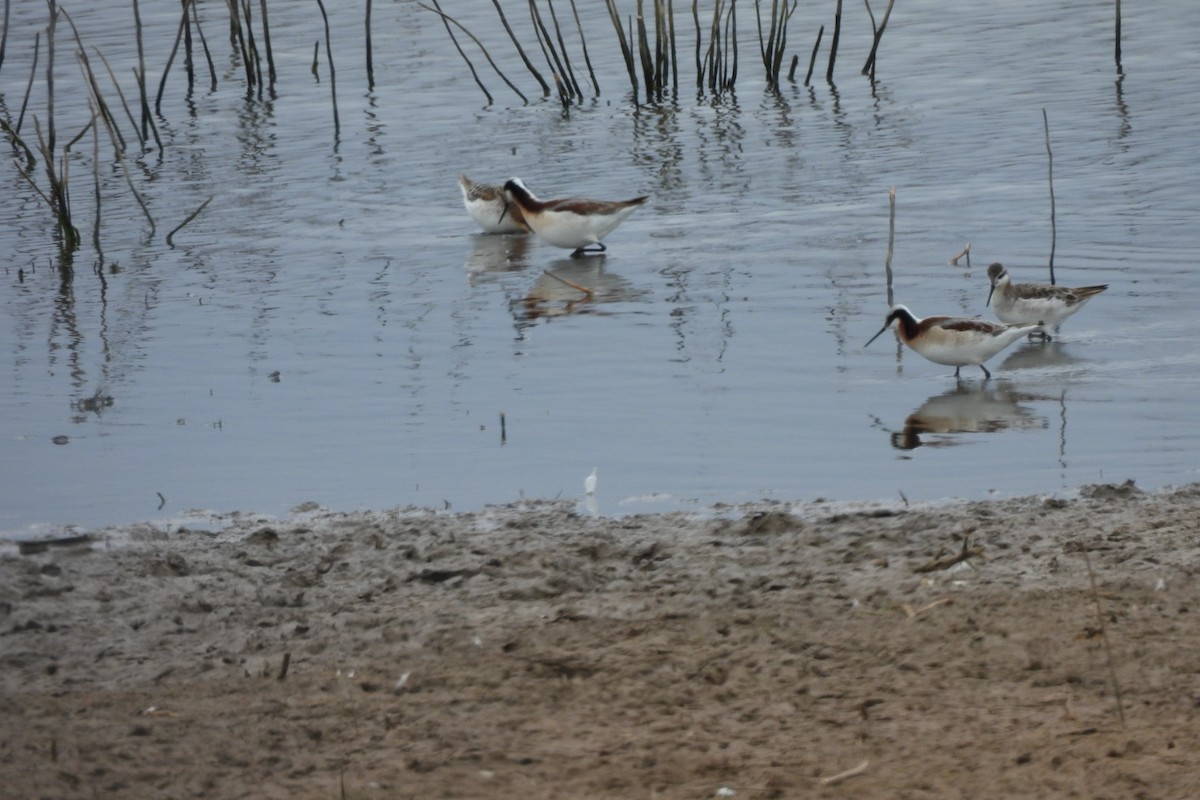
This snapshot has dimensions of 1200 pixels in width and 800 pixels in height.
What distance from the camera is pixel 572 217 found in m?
14.6

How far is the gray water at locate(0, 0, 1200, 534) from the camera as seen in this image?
8.81 metres

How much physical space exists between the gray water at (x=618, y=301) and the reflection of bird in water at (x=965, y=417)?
0.03 meters

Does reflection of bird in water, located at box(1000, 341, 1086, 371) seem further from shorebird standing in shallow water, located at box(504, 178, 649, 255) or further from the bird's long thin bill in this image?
shorebird standing in shallow water, located at box(504, 178, 649, 255)

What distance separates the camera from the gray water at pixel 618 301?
881cm

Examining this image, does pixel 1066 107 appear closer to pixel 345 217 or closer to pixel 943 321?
pixel 345 217

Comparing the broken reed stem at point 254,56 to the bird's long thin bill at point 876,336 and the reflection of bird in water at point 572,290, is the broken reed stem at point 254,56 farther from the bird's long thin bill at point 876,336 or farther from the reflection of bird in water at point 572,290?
the bird's long thin bill at point 876,336

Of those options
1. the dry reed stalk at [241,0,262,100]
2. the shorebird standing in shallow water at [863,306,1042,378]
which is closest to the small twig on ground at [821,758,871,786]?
the shorebird standing in shallow water at [863,306,1042,378]

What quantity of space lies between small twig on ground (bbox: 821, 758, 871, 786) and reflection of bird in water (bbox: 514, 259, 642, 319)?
7.97m

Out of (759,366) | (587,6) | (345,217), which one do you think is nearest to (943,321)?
(759,366)

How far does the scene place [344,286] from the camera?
13.8m

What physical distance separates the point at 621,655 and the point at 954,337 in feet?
16.8

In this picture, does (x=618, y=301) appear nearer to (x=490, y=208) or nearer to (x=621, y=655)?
(x=490, y=208)

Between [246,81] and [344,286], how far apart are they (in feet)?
44.7

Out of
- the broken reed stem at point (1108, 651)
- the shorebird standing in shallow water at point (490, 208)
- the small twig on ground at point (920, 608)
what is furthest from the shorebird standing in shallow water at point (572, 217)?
the broken reed stem at point (1108, 651)
